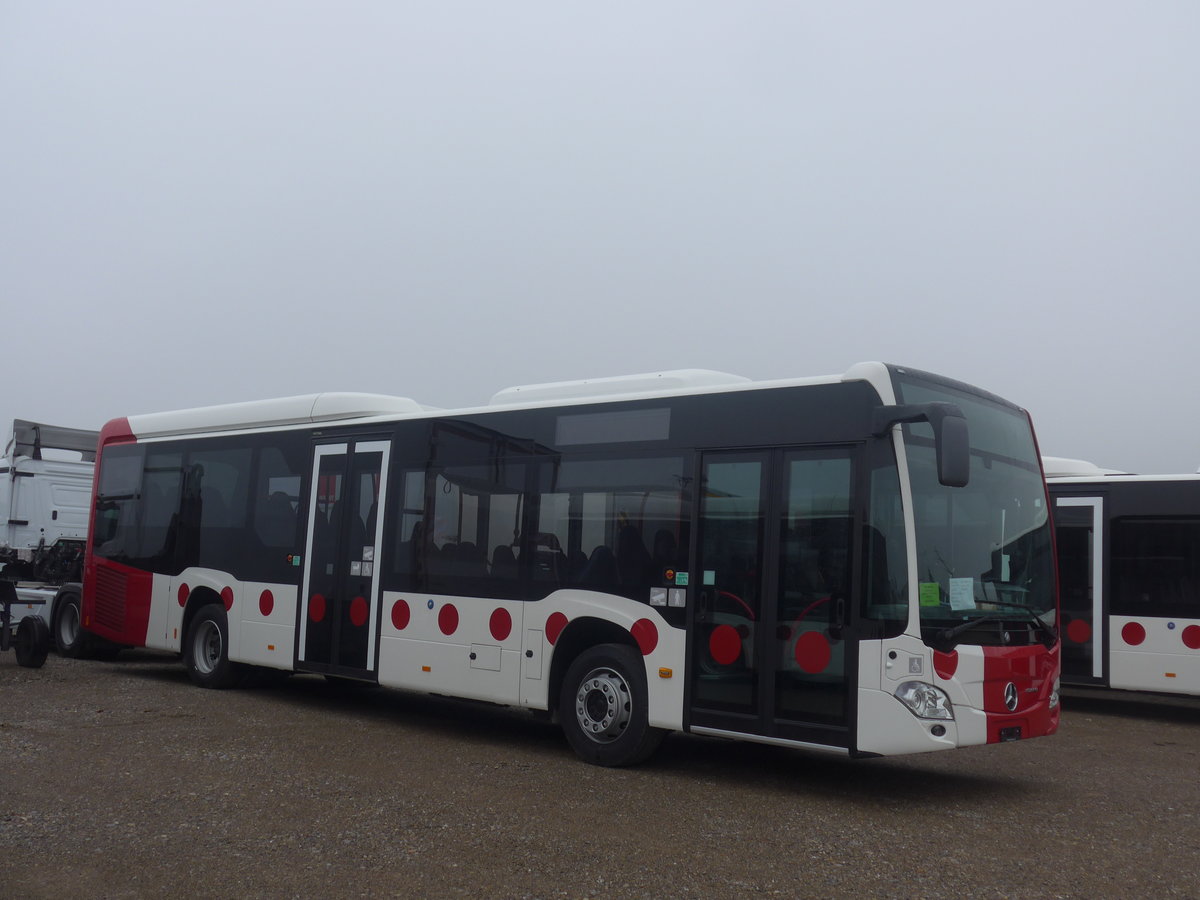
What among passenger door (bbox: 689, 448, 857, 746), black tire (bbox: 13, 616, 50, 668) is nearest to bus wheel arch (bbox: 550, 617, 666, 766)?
passenger door (bbox: 689, 448, 857, 746)

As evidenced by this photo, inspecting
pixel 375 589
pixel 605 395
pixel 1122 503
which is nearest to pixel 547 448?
pixel 605 395

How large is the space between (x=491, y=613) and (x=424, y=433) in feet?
6.61

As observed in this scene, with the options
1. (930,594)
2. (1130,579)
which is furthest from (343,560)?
(1130,579)

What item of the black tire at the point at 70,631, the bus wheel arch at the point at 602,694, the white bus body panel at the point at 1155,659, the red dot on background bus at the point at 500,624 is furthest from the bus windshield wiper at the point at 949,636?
the black tire at the point at 70,631

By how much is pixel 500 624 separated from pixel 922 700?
3796 mm

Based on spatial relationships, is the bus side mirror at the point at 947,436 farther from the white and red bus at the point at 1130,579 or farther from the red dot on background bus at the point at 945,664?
the white and red bus at the point at 1130,579

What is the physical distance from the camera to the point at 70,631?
16141mm

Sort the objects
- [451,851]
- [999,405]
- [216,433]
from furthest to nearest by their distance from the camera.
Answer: [216,433]
[999,405]
[451,851]

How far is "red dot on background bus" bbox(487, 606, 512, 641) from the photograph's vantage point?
970 cm

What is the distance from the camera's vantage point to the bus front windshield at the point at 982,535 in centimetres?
755

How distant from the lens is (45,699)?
11.5 metres

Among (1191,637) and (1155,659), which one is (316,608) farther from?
(1191,637)

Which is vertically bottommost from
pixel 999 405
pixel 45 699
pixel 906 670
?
pixel 45 699

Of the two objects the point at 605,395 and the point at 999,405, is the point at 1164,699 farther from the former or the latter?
the point at 605,395
